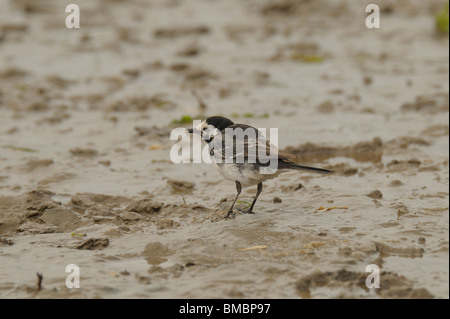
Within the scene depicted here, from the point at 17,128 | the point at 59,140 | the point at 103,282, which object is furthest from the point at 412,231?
the point at 17,128

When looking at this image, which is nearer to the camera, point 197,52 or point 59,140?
point 59,140

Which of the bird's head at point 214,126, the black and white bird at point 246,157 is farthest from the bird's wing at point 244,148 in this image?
the bird's head at point 214,126

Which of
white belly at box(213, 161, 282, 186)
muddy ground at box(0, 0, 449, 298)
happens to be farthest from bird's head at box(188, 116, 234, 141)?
muddy ground at box(0, 0, 449, 298)

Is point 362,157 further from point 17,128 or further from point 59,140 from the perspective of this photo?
point 17,128

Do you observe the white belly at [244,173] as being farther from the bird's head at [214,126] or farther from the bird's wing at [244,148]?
the bird's head at [214,126]

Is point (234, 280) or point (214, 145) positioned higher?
point (214, 145)

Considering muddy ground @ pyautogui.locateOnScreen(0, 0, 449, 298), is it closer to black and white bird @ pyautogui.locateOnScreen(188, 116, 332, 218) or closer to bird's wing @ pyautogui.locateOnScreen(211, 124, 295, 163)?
black and white bird @ pyautogui.locateOnScreen(188, 116, 332, 218)
